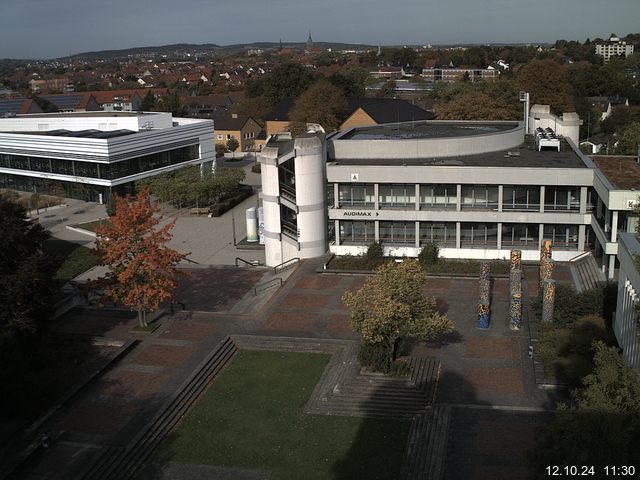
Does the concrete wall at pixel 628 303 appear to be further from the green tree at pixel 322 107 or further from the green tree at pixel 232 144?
the green tree at pixel 232 144

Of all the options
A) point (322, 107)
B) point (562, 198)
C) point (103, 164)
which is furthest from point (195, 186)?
point (562, 198)

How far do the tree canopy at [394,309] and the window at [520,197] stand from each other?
1496cm

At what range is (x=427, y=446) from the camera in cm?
2125

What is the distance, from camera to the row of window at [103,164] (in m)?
60.4

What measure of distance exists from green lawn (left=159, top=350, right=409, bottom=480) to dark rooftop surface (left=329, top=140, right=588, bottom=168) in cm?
1904

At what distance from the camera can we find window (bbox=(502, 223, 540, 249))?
38.8 metres

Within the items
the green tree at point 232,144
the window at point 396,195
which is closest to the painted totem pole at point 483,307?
the window at point 396,195

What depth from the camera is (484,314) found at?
2917 cm

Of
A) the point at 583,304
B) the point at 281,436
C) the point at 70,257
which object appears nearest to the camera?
the point at 281,436

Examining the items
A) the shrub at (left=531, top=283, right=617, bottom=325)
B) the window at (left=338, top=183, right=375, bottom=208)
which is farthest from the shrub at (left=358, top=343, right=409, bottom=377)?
the window at (left=338, top=183, right=375, bottom=208)

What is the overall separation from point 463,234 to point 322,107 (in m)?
40.8

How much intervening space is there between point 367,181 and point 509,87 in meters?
40.8

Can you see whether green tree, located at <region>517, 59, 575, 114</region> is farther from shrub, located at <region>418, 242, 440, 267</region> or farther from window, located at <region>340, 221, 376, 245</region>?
shrub, located at <region>418, 242, 440, 267</region>

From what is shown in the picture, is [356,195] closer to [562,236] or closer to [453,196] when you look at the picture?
[453,196]
